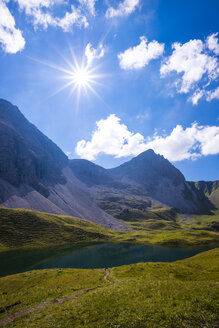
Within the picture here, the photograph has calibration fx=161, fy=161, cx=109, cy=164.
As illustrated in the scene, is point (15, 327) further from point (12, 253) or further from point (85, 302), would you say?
point (12, 253)

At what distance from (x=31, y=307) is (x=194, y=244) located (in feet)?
465

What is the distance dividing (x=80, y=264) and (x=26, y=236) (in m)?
64.0

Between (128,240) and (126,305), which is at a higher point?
(126,305)

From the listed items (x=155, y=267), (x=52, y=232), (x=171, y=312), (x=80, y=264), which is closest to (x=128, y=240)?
(x=52, y=232)

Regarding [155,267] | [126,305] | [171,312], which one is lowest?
[155,267]

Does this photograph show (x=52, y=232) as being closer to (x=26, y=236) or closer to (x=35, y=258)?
(x=26, y=236)

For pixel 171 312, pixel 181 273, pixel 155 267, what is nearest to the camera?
pixel 171 312

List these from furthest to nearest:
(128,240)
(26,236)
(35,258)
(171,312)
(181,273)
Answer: (128,240), (26,236), (35,258), (181,273), (171,312)

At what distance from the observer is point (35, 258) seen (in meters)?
82.9

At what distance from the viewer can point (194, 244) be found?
132 metres

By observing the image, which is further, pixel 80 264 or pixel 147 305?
pixel 80 264

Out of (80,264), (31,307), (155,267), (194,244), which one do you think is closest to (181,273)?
(155,267)

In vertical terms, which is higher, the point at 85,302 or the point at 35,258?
the point at 85,302

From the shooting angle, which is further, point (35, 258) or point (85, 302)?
point (35, 258)
